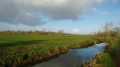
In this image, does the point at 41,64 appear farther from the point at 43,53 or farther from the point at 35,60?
the point at 43,53

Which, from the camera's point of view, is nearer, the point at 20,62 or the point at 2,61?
the point at 2,61

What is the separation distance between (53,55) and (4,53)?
10518 millimetres

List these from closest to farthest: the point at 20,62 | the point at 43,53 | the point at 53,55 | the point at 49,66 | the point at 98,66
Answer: the point at 98,66, the point at 20,62, the point at 49,66, the point at 43,53, the point at 53,55

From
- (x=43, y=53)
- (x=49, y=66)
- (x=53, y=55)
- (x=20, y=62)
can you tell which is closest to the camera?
(x=20, y=62)

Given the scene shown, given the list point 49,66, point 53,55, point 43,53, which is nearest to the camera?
point 49,66

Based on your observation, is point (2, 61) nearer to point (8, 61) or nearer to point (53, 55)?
point (8, 61)

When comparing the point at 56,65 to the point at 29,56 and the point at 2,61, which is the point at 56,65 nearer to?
the point at 29,56

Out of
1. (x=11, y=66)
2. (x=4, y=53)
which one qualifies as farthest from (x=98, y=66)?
(x=4, y=53)

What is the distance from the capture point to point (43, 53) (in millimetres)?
36625

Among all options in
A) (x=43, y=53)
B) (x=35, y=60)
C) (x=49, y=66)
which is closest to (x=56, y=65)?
(x=49, y=66)

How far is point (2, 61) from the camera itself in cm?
2548

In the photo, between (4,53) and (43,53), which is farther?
(43,53)

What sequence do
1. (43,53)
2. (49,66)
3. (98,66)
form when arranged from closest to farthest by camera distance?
(98,66), (49,66), (43,53)

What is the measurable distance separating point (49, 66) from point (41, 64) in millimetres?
1327
